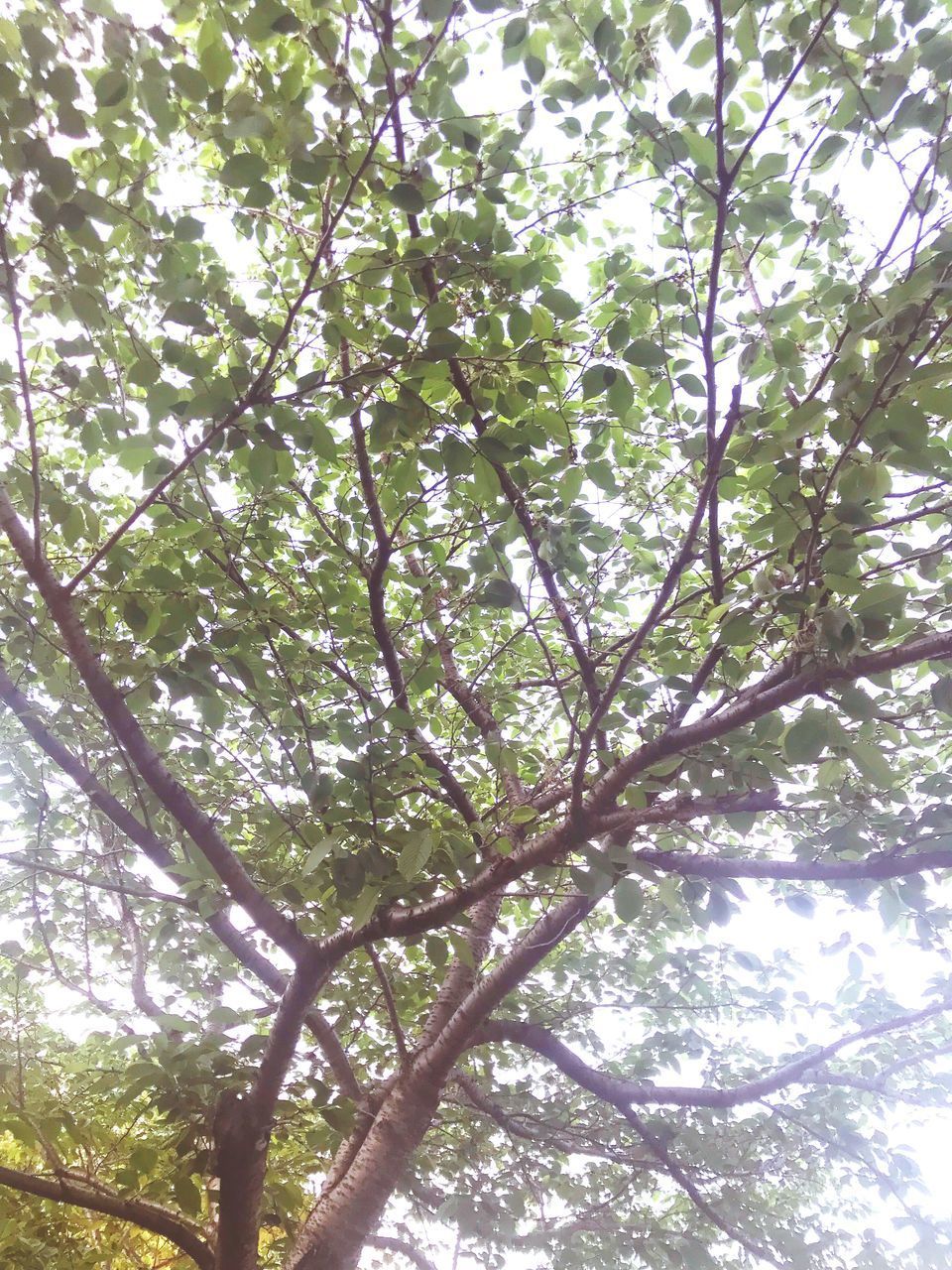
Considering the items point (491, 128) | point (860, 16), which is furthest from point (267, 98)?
point (860, 16)

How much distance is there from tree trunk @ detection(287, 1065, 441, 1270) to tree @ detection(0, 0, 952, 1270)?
1 centimetres

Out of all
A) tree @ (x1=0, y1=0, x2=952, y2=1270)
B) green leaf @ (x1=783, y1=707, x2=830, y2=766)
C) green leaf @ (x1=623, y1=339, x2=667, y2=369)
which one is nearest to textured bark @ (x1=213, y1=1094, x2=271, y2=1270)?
tree @ (x1=0, y1=0, x2=952, y2=1270)

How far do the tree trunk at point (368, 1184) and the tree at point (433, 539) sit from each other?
0.04 ft

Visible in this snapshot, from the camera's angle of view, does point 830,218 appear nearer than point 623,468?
Yes

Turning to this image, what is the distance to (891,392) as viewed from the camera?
108cm

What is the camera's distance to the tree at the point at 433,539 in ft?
4.05

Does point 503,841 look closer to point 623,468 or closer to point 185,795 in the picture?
point 185,795

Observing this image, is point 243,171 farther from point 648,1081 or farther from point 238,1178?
point 648,1081

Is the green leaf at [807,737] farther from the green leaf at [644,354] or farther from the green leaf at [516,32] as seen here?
the green leaf at [516,32]

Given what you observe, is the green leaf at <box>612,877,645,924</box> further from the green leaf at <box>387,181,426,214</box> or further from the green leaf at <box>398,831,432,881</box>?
the green leaf at <box>387,181,426,214</box>

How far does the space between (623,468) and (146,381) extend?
4.71 feet

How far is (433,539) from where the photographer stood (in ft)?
6.59

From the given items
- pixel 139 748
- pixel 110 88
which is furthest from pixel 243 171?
pixel 139 748

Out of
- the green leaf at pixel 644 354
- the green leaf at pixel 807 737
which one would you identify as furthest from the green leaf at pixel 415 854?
the green leaf at pixel 644 354
